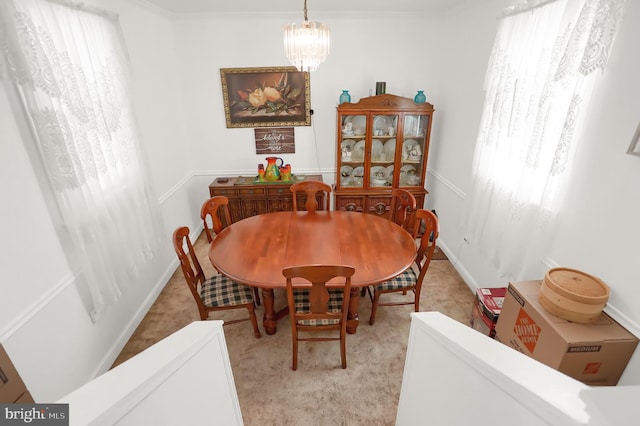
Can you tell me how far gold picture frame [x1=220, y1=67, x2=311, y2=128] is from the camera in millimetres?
3631


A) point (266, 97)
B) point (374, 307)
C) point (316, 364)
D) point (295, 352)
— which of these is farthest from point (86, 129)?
point (374, 307)

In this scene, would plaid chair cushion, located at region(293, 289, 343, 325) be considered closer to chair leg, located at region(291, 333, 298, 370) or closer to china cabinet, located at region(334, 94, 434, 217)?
chair leg, located at region(291, 333, 298, 370)

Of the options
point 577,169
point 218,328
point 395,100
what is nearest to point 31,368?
point 218,328

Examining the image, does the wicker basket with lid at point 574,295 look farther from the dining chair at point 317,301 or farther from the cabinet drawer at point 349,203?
the cabinet drawer at point 349,203

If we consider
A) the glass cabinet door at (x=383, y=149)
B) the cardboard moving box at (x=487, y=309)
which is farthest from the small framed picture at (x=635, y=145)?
the glass cabinet door at (x=383, y=149)

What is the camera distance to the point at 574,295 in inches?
60.2

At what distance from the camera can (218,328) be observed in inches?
46.9

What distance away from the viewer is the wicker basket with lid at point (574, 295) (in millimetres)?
1519

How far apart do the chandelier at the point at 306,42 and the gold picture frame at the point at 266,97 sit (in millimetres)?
1677

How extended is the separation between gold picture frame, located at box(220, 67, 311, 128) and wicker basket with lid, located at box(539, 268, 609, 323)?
3086 millimetres

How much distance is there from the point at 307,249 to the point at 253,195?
176 cm

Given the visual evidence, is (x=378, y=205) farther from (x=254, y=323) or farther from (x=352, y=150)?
(x=254, y=323)

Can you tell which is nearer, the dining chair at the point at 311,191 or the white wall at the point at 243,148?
the white wall at the point at 243,148

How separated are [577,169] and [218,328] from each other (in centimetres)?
217
